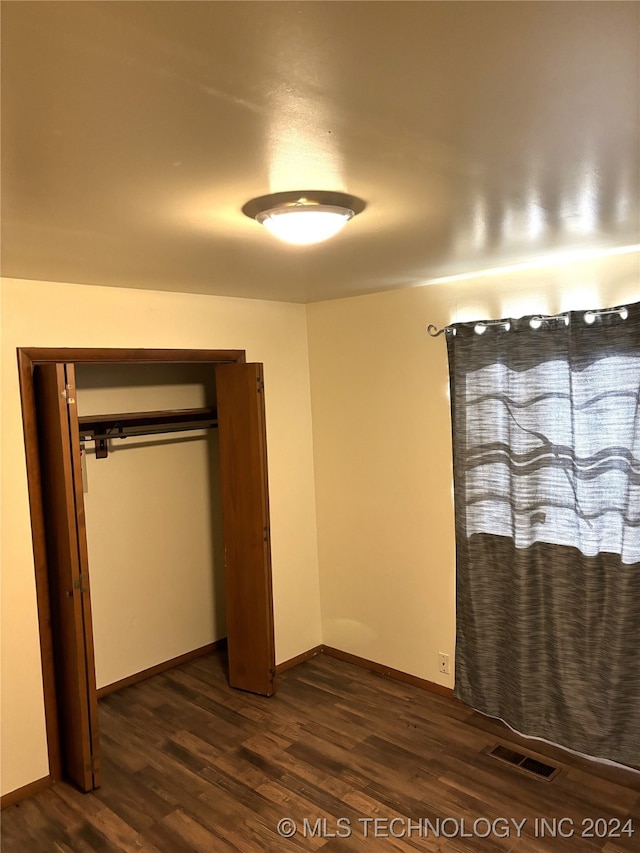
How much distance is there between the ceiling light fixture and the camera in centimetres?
181

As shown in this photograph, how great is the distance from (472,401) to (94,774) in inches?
106

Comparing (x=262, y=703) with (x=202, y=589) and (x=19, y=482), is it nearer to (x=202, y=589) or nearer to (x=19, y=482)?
(x=202, y=589)

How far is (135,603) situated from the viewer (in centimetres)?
427

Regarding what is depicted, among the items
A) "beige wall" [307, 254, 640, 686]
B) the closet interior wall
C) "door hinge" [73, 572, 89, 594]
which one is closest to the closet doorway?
"door hinge" [73, 572, 89, 594]

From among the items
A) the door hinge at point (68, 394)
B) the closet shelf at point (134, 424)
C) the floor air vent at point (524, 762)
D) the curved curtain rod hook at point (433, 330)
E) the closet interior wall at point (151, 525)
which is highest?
the curved curtain rod hook at point (433, 330)

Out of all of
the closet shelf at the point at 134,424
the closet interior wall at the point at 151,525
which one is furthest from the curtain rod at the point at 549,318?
the closet interior wall at the point at 151,525

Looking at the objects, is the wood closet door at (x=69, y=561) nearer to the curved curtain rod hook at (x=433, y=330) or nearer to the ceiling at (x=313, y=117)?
the ceiling at (x=313, y=117)

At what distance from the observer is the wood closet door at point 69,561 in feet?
9.78

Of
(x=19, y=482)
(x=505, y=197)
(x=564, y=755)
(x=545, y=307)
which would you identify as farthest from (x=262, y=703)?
(x=505, y=197)

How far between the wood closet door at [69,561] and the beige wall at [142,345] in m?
0.11

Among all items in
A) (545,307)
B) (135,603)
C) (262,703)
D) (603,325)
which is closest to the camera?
(603,325)

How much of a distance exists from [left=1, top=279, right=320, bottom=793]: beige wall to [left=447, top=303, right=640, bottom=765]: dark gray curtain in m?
1.21

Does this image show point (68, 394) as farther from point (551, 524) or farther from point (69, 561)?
point (551, 524)

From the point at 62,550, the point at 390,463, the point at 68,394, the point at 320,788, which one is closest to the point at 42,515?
the point at 62,550
